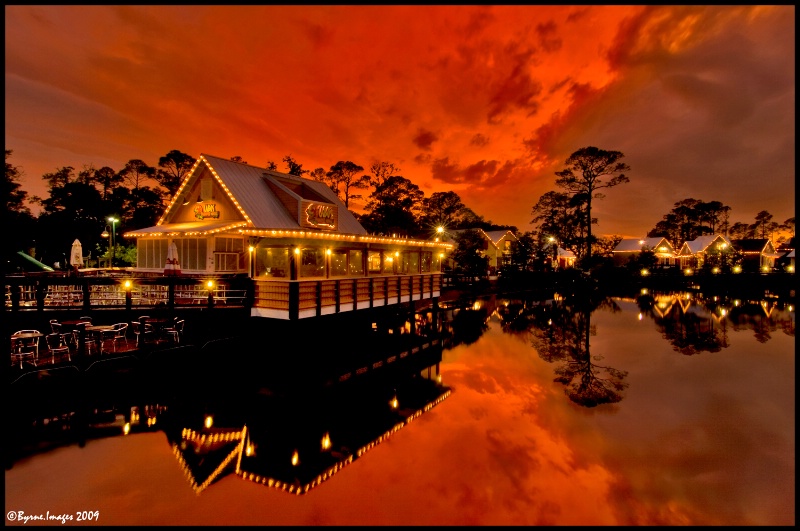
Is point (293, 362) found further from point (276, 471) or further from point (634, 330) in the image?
point (634, 330)

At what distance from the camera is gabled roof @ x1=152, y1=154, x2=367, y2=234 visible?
815 inches

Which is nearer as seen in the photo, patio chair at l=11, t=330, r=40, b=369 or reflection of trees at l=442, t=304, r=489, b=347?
patio chair at l=11, t=330, r=40, b=369

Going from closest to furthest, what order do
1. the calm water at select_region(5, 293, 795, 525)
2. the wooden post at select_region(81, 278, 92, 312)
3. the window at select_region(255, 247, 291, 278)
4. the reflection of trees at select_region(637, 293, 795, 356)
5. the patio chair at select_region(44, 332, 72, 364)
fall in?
1. the calm water at select_region(5, 293, 795, 525)
2. the patio chair at select_region(44, 332, 72, 364)
3. the wooden post at select_region(81, 278, 92, 312)
4. the window at select_region(255, 247, 291, 278)
5. the reflection of trees at select_region(637, 293, 795, 356)

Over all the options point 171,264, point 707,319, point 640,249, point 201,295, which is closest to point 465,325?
point 201,295

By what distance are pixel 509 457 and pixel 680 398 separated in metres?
8.62

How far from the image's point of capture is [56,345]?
13.4 metres

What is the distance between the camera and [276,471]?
9.14 metres

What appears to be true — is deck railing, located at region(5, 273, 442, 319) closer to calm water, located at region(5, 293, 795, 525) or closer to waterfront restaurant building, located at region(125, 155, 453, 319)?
waterfront restaurant building, located at region(125, 155, 453, 319)

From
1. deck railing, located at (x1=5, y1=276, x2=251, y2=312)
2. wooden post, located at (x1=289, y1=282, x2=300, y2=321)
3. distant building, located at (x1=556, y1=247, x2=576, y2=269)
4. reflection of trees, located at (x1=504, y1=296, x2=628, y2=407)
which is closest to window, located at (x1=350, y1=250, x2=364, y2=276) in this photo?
reflection of trees, located at (x1=504, y1=296, x2=628, y2=407)

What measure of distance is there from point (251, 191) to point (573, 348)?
2121cm

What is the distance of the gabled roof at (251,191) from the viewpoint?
20.7 metres

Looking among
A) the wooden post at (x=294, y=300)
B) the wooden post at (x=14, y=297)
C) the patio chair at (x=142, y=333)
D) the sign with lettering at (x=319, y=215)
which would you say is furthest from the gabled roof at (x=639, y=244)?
the wooden post at (x=14, y=297)

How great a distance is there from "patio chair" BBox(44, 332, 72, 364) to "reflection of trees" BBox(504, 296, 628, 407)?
18070 mm

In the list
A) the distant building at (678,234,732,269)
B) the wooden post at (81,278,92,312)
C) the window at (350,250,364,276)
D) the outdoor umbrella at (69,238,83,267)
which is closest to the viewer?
the wooden post at (81,278,92,312)
